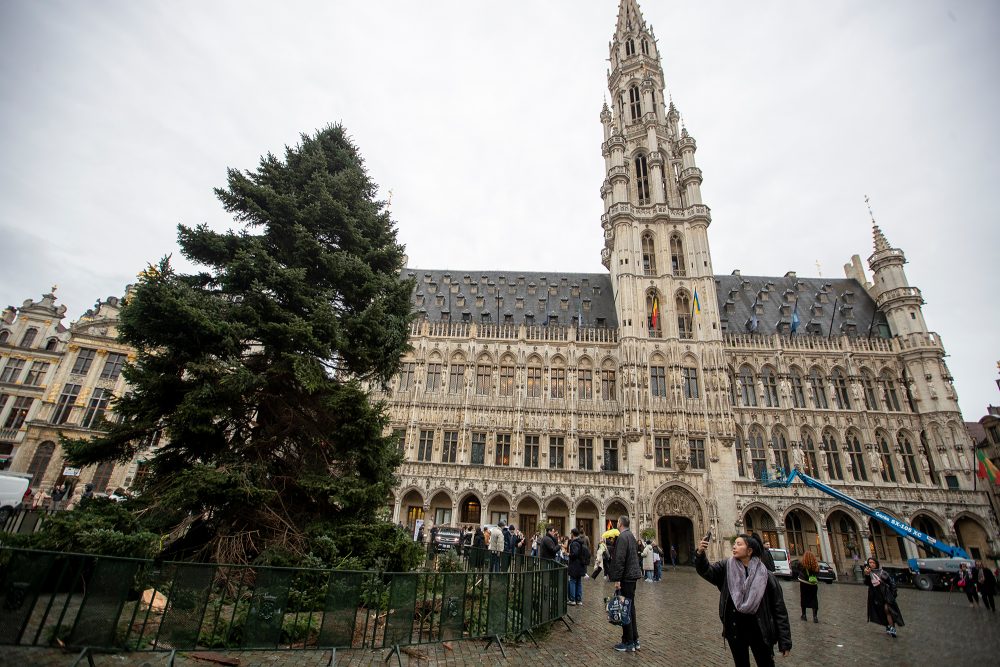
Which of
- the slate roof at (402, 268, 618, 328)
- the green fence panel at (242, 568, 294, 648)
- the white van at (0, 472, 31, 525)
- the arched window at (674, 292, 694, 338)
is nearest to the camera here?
the green fence panel at (242, 568, 294, 648)

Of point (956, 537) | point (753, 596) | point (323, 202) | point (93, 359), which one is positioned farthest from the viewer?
point (93, 359)

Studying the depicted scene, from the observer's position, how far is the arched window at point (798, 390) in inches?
1304

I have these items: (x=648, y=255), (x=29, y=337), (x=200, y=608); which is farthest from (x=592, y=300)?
(x=29, y=337)

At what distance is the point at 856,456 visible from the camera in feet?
104

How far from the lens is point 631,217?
1460 inches

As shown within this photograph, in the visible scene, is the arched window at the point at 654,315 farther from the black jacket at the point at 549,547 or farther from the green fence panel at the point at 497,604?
the green fence panel at the point at 497,604

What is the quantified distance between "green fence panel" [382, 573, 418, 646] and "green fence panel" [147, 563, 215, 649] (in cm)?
240

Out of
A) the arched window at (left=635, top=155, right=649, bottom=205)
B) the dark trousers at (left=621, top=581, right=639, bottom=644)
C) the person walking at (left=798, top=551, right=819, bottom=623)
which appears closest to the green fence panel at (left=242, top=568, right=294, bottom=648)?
the dark trousers at (left=621, top=581, right=639, bottom=644)

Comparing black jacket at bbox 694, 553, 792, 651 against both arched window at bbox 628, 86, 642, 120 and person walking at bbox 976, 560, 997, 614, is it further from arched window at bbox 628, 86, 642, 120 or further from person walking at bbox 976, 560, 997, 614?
arched window at bbox 628, 86, 642, 120

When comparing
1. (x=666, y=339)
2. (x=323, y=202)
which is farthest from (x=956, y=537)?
(x=323, y=202)

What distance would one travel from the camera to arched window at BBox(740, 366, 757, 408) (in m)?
33.2

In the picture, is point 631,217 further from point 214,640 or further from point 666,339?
point 214,640

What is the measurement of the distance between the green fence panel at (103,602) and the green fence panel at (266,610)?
1.44 metres

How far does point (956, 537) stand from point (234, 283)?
140 ft
